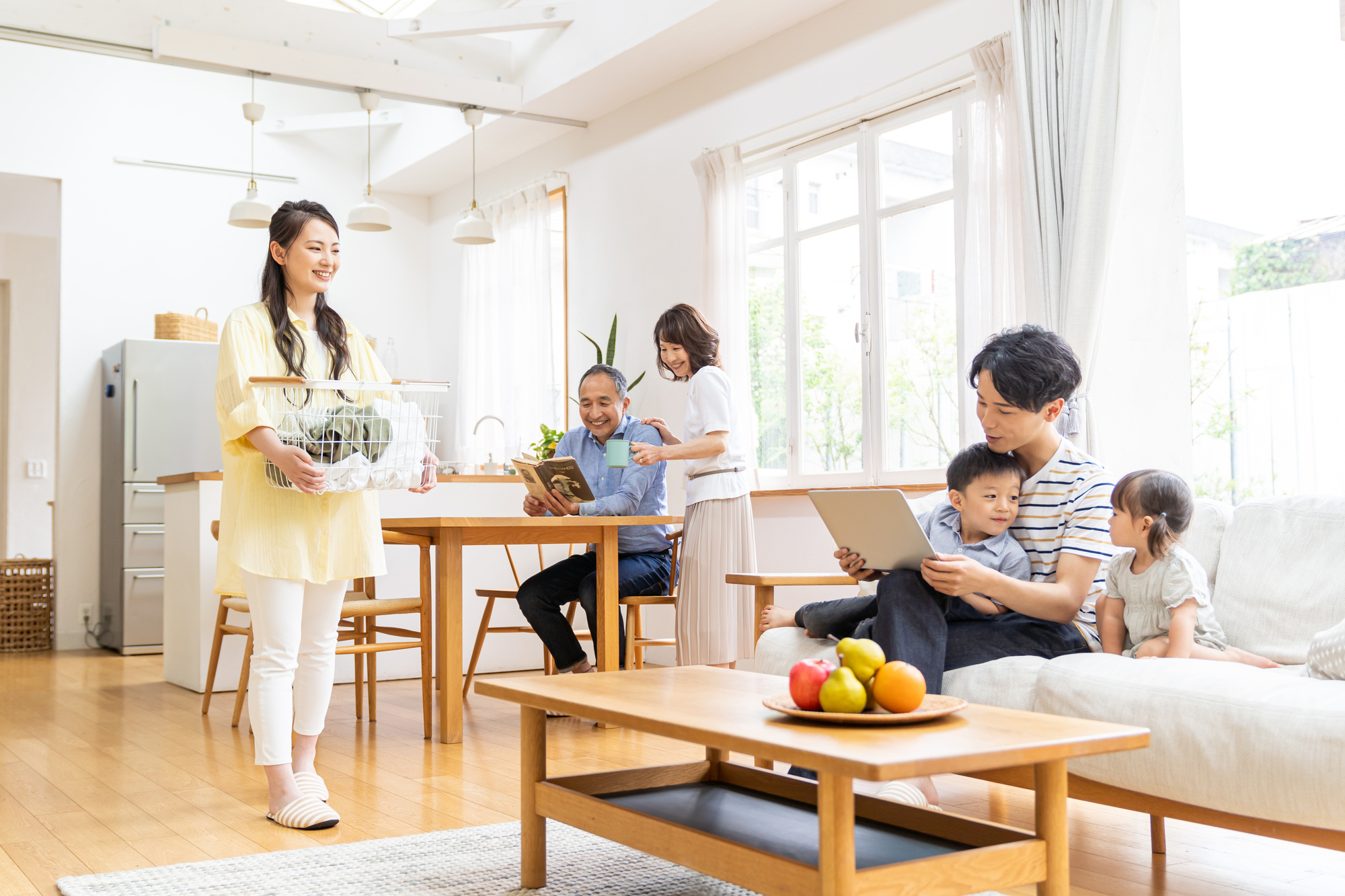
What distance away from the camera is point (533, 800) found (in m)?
2.04

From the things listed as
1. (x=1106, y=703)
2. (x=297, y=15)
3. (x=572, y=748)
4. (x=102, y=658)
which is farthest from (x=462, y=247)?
(x=1106, y=703)

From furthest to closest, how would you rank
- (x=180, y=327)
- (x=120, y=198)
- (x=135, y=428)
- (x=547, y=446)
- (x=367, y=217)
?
1. (x=120, y=198)
2. (x=180, y=327)
3. (x=135, y=428)
4. (x=367, y=217)
5. (x=547, y=446)

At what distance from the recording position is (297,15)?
16.6ft

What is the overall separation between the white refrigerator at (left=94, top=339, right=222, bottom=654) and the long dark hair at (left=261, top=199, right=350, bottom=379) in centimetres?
399

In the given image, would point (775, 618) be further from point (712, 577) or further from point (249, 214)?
point (249, 214)

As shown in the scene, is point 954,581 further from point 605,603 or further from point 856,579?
point 605,603

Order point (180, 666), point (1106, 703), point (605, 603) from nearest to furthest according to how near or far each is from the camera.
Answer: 1. point (1106, 703)
2. point (605, 603)
3. point (180, 666)

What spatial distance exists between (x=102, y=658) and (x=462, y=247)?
10.4 feet

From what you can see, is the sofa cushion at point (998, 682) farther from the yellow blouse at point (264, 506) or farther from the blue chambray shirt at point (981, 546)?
the yellow blouse at point (264, 506)

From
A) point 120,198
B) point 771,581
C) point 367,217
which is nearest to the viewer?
point 771,581

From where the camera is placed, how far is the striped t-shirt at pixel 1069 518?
2332mm

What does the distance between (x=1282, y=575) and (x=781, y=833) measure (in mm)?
1261

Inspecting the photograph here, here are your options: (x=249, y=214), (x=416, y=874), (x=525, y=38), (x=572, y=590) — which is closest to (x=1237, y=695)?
(x=416, y=874)

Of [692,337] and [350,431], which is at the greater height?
[692,337]
